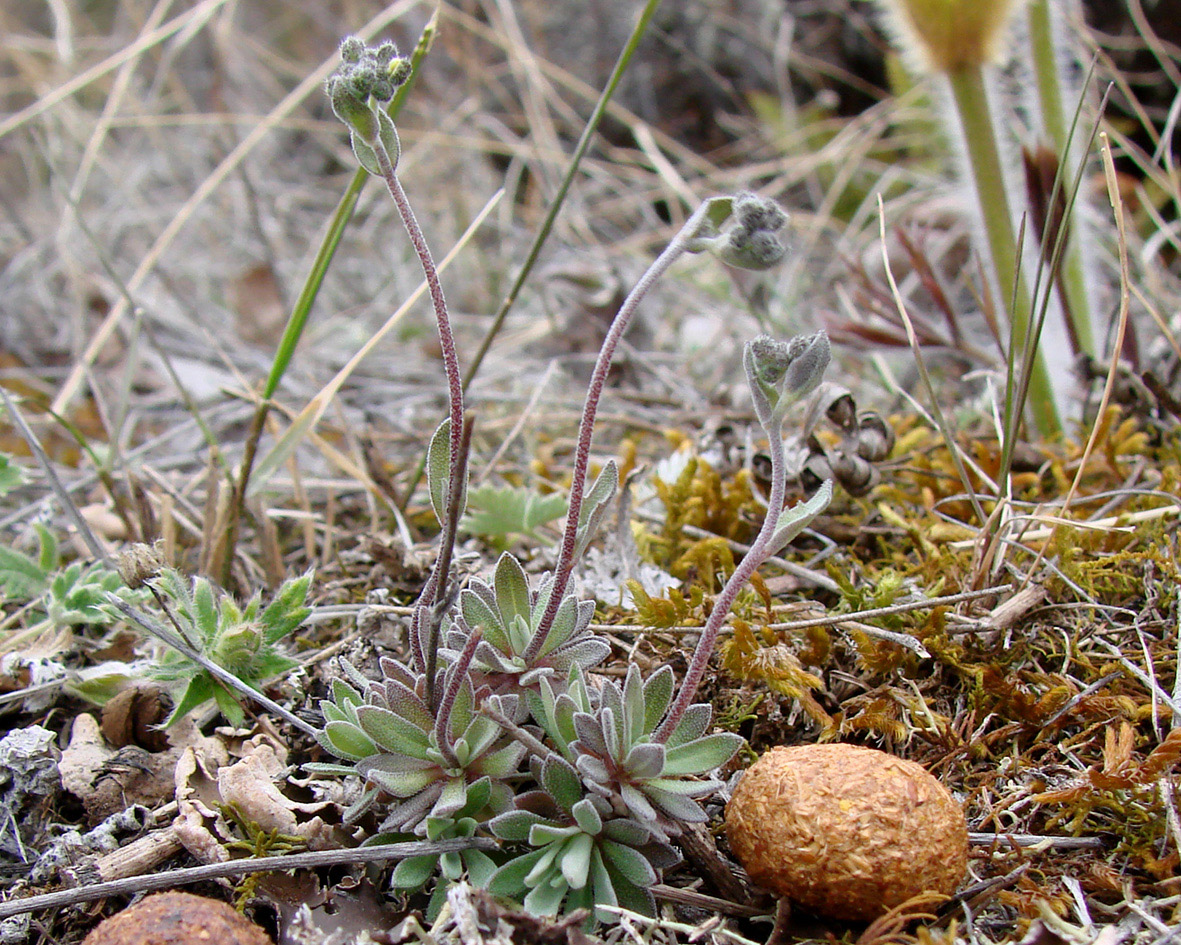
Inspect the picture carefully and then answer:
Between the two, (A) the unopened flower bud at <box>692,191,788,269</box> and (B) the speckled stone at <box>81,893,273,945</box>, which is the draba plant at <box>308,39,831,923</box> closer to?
(A) the unopened flower bud at <box>692,191,788,269</box>

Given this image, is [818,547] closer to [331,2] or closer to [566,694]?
[566,694]

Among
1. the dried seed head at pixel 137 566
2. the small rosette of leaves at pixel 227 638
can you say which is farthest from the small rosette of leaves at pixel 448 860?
the dried seed head at pixel 137 566

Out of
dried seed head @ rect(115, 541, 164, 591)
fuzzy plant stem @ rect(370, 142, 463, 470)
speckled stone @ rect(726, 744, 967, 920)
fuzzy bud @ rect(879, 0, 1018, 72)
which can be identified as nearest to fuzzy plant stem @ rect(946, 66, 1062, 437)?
fuzzy bud @ rect(879, 0, 1018, 72)

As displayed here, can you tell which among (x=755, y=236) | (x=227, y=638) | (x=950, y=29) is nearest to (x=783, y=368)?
(x=755, y=236)

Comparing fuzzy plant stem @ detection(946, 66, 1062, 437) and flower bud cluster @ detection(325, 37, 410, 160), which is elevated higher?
flower bud cluster @ detection(325, 37, 410, 160)

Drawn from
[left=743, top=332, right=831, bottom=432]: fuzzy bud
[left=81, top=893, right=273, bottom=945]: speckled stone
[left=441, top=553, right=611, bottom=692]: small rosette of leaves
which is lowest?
[left=81, top=893, right=273, bottom=945]: speckled stone

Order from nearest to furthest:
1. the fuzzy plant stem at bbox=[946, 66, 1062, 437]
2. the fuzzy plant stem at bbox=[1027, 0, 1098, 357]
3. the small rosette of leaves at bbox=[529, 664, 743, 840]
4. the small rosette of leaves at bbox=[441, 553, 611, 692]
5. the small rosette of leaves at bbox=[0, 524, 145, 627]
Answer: the small rosette of leaves at bbox=[529, 664, 743, 840] → the small rosette of leaves at bbox=[441, 553, 611, 692] → the small rosette of leaves at bbox=[0, 524, 145, 627] → the fuzzy plant stem at bbox=[946, 66, 1062, 437] → the fuzzy plant stem at bbox=[1027, 0, 1098, 357]
